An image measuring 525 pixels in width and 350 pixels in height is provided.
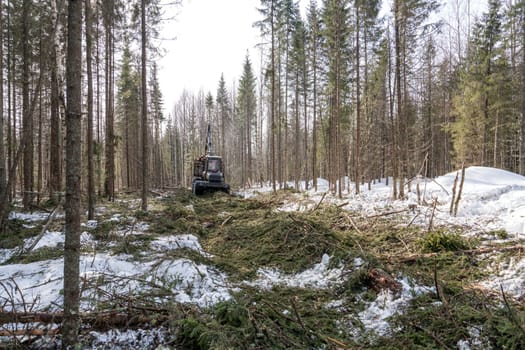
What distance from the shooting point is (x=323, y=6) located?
1716 cm

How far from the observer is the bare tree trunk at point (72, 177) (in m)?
2.45

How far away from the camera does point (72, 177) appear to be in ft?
8.15

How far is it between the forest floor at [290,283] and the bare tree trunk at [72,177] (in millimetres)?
363

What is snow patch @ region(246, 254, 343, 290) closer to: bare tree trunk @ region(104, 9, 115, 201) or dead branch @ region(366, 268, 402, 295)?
dead branch @ region(366, 268, 402, 295)

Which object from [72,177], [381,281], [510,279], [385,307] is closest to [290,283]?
[381,281]

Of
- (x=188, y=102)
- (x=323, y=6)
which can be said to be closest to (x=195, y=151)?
(x=188, y=102)

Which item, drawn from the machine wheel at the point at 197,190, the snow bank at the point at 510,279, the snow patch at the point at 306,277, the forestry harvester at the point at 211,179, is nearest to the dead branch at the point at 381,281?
the snow patch at the point at 306,277

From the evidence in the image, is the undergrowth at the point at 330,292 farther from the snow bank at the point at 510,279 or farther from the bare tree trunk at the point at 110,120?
the bare tree trunk at the point at 110,120

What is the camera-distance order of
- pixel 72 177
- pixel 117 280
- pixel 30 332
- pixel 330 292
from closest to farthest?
1. pixel 72 177
2. pixel 30 332
3. pixel 117 280
4. pixel 330 292

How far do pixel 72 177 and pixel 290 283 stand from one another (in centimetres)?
390

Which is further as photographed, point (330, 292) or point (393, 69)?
point (393, 69)

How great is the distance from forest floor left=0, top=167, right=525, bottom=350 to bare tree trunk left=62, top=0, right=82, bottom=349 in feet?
1.19

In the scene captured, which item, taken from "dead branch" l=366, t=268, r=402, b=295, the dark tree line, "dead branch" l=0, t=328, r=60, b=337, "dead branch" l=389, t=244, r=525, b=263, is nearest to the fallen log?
"dead branch" l=0, t=328, r=60, b=337

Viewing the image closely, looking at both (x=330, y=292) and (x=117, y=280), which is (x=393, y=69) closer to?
(x=330, y=292)
